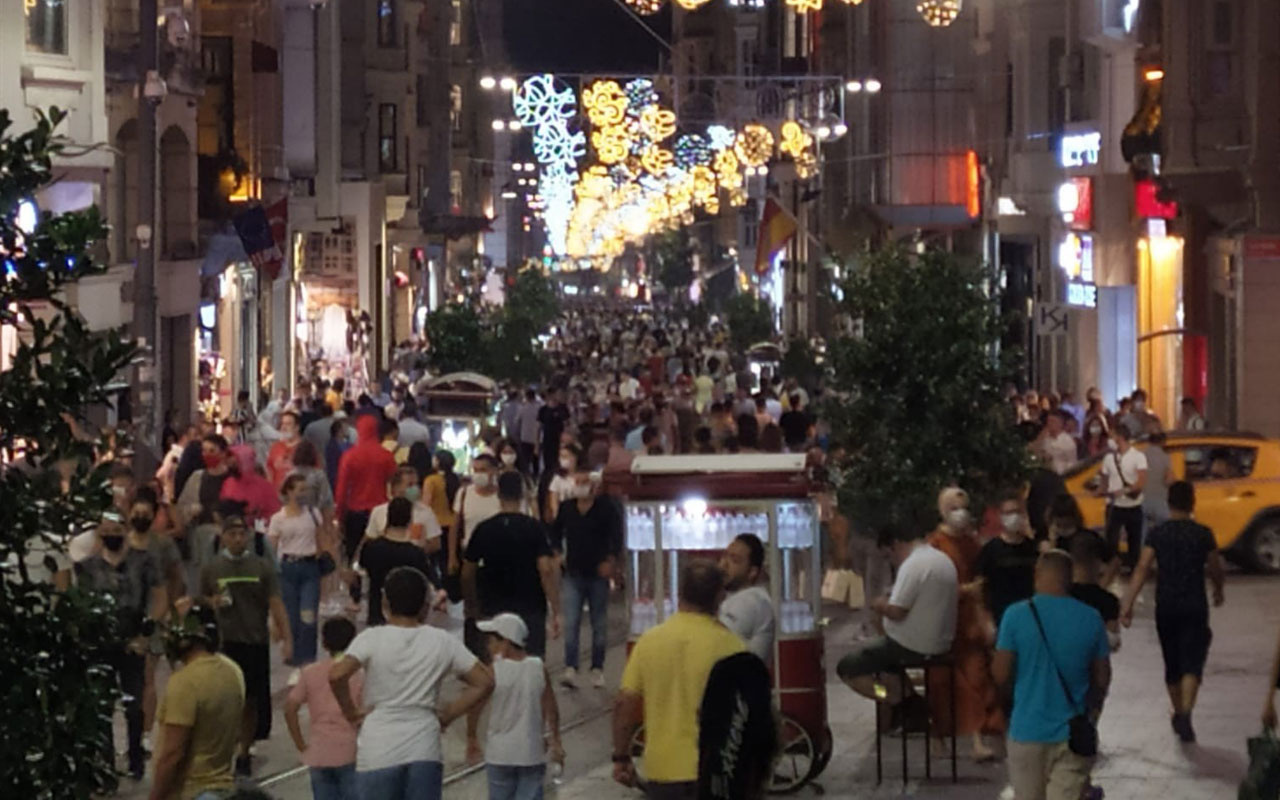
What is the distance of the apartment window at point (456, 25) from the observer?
3590 inches

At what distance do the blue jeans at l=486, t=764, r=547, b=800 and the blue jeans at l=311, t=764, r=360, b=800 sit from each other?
647 millimetres

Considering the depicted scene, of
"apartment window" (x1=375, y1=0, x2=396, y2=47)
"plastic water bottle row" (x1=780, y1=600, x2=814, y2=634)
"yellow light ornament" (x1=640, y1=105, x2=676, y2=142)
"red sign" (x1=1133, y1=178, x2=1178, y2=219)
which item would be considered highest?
"apartment window" (x1=375, y1=0, x2=396, y2=47)

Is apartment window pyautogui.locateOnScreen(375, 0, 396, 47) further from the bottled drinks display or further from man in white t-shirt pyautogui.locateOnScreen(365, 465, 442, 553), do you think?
the bottled drinks display

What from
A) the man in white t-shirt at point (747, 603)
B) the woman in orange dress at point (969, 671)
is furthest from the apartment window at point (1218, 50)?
the man in white t-shirt at point (747, 603)

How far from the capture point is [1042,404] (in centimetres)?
3456

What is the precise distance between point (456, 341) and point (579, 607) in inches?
1126

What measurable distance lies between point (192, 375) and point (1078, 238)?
15.6 metres

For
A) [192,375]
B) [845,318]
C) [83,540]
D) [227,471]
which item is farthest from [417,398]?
[83,540]

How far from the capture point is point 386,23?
67.4 m

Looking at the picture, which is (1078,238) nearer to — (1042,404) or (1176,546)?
(1042,404)

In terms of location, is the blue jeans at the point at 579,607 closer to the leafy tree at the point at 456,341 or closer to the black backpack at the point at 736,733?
the black backpack at the point at 736,733

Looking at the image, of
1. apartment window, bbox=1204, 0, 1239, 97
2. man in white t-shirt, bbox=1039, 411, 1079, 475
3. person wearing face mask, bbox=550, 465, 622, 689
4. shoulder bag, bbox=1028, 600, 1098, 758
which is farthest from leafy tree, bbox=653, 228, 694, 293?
shoulder bag, bbox=1028, 600, 1098, 758

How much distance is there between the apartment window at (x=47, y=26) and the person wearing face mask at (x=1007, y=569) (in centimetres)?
1707

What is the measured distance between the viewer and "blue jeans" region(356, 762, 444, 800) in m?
10.2
